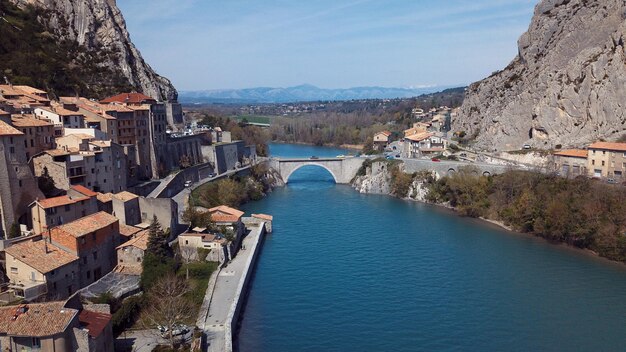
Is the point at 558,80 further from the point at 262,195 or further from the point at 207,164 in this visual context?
the point at 207,164

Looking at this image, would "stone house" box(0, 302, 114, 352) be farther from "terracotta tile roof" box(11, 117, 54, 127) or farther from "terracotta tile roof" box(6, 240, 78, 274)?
"terracotta tile roof" box(11, 117, 54, 127)

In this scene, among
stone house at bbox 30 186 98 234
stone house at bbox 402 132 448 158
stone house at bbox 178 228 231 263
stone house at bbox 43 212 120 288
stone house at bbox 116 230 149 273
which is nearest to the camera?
stone house at bbox 43 212 120 288

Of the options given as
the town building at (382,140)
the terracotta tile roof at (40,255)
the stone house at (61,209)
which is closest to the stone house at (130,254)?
the stone house at (61,209)

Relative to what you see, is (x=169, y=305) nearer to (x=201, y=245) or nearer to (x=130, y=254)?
(x=130, y=254)

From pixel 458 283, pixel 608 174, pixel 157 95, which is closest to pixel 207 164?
pixel 157 95

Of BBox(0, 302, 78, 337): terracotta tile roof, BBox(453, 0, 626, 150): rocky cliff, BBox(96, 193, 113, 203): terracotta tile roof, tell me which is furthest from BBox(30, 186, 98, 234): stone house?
BBox(453, 0, 626, 150): rocky cliff

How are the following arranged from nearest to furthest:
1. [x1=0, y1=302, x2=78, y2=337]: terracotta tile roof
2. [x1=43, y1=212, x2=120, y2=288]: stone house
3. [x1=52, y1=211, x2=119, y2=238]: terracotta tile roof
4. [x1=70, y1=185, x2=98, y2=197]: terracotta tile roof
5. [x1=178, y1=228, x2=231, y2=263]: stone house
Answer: [x1=0, y1=302, x2=78, y2=337]: terracotta tile roof
[x1=43, y1=212, x2=120, y2=288]: stone house
[x1=52, y1=211, x2=119, y2=238]: terracotta tile roof
[x1=70, y1=185, x2=98, y2=197]: terracotta tile roof
[x1=178, y1=228, x2=231, y2=263]: stone house

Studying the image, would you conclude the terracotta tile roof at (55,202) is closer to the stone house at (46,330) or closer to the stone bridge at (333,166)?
the stone house at (46,330)
